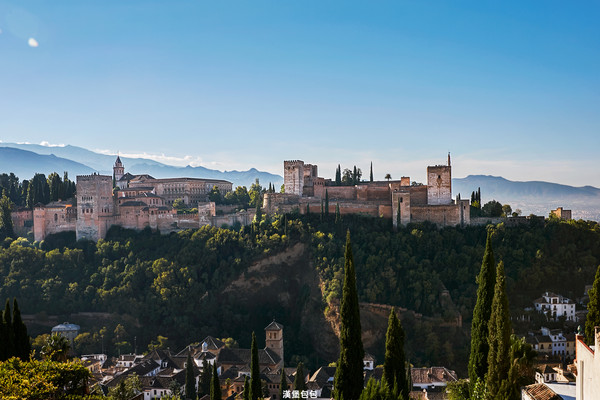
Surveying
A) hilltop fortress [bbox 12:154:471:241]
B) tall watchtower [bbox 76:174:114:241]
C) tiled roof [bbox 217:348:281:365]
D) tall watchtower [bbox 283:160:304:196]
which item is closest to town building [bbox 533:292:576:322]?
hilltop fortress [bbox 12:154:471:241]

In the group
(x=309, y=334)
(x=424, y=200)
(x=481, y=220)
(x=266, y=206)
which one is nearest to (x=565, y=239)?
(x=481, y=220)

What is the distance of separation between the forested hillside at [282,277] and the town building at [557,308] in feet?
5.87

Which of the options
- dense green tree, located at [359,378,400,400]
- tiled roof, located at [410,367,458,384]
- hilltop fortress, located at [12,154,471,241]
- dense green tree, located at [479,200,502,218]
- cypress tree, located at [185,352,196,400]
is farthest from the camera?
dense green tree, located at [479,200,502,218]

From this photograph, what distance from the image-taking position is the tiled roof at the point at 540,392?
16.5m

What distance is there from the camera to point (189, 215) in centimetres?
5938

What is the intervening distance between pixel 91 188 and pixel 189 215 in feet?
31.5

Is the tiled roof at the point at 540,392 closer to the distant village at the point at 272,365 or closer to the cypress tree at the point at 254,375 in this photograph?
the distant village at the point at 272,365

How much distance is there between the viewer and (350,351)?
1947cm

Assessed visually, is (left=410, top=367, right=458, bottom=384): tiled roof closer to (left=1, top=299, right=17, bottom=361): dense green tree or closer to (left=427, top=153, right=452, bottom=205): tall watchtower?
(left=427, top=153, right=452, bottom=205): tall watchtower

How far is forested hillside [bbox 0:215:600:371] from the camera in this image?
155 feet

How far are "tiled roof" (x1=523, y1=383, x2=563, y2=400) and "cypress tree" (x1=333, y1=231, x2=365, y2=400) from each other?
5002 millimetres

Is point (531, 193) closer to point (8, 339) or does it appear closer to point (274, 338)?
point (274, 338)

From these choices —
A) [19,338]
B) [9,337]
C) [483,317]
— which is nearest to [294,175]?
[19,338]

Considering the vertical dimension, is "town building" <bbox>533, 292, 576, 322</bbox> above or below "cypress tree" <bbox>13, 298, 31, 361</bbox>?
below
